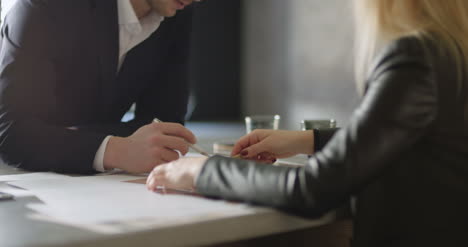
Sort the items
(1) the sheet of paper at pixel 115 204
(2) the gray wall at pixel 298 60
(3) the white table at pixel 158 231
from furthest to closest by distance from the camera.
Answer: (2) the gray wall at pixel 298 60 → (1) the sheet of paper at pixel 115 204 → (3) the white table at pixel 158 231

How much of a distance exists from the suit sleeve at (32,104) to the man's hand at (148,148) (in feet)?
0.16

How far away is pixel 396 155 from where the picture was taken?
686 millimetres

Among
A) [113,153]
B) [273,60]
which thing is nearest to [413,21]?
[113,153]

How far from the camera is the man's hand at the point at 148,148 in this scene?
3.31 feet

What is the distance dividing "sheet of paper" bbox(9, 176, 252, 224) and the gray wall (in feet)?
9.11

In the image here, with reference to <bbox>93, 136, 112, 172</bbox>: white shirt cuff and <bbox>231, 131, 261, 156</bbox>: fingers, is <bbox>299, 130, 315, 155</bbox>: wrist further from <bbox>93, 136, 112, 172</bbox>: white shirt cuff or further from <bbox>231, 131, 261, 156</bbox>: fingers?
<bbox>93, 136, 112, 172</bbox>: white shirt cuff

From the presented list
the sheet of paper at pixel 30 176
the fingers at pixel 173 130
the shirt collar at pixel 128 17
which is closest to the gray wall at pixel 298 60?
the shirt collar at pixel 128 17

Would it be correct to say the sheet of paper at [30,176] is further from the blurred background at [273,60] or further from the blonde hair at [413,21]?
the blurred background at [273,60]

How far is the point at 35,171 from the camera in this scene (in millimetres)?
1098

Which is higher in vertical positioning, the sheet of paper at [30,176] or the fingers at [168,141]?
the fingers at [168,141]

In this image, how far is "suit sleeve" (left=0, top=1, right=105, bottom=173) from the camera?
1.07 metres

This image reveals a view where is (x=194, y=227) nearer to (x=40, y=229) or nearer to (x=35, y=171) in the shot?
(x=40, y=229)

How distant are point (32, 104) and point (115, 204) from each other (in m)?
0.53

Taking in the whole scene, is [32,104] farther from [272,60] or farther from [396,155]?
[272,60]
